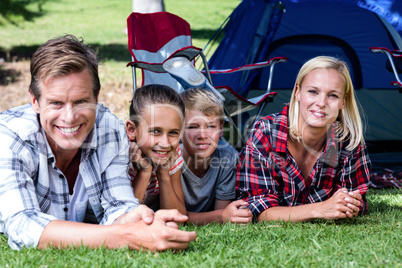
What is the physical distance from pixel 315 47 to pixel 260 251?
3584 mm

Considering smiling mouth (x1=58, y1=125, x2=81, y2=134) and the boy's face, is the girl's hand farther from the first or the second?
smiling mouth (x1=58, y1=125, x2=81, y2=134)

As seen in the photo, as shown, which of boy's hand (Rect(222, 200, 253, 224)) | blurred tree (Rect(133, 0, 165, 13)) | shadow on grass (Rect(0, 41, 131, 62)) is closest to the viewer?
boy's hand (Rect(222, 200, 253, 224))

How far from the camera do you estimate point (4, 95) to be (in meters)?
6.98

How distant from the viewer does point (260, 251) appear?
1779 mm

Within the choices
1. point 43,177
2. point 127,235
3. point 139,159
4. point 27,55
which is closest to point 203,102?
point 139,159

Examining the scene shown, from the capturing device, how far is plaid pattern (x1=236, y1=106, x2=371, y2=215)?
8.47ft

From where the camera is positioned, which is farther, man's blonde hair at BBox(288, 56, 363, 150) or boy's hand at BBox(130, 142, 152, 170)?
man's blonde hair at BBox(288, 56, 363, 150)

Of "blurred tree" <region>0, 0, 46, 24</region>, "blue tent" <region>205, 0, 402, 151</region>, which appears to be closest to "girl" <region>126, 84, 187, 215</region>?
"blue tent" <region>205, 0, 402, 151</region>

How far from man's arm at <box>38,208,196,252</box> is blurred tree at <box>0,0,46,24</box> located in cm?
904

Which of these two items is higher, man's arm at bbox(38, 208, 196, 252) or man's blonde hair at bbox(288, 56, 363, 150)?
man's blonde hair at bbox(288, 56, 363, 150)

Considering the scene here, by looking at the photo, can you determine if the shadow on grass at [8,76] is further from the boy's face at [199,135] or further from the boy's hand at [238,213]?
the boy's hand at [238,213]

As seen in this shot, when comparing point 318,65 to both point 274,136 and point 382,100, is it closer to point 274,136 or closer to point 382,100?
point 274,136

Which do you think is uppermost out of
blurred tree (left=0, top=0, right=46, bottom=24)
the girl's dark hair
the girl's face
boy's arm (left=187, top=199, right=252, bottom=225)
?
the girl's dark hair

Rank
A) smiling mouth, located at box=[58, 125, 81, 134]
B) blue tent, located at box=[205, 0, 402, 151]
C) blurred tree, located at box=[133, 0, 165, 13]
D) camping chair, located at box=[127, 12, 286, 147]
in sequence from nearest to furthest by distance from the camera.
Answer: smiling mouth, located at box=[58, 125, 81, 134], camping chair, located at box=[127, 12, 286, 147], blue tent, located at box=[205, 0, 402, 151], blurred tree, located at box=[133, 0, 165, 13]
